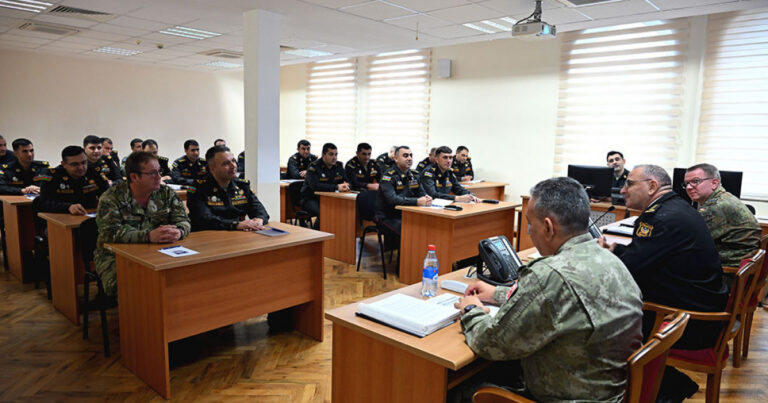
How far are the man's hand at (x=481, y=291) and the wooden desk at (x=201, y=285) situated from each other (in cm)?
138

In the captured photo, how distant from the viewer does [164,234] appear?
2.76 metres

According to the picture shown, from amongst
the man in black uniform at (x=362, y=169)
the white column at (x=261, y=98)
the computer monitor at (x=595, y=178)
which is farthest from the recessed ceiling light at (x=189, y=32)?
the computer monitor at (x=595, y=178)

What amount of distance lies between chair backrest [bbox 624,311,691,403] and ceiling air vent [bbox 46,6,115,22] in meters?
6.30

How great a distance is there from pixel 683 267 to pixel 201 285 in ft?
8.32

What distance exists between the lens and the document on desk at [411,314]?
66.4 inches

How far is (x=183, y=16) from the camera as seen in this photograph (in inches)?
215

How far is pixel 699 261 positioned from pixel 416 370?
5.13 ft

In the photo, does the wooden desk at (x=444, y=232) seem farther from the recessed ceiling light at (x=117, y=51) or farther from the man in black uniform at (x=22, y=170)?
the recessed ceiling light at (x=117, y=51)

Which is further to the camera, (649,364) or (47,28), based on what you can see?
(47,28)

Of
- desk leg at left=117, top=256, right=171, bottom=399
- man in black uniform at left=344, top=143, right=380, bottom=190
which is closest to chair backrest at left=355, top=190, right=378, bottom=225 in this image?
man in black uniform at left=344, top=143, right=380, bottom=190

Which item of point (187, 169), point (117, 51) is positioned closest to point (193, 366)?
point (187, 169)

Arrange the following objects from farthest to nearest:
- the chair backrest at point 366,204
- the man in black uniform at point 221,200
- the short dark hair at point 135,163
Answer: the chair backrest at point 366,204
the man in black uniform at point 221,200
the short dark hair at point 135,163

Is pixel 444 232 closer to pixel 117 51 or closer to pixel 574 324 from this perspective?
pixel 574 324

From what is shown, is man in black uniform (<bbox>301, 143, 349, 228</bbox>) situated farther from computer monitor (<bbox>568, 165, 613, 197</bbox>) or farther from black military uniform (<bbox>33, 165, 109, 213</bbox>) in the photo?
computer monitor (<bbox>568, 165, 613, 197</bbox>)
